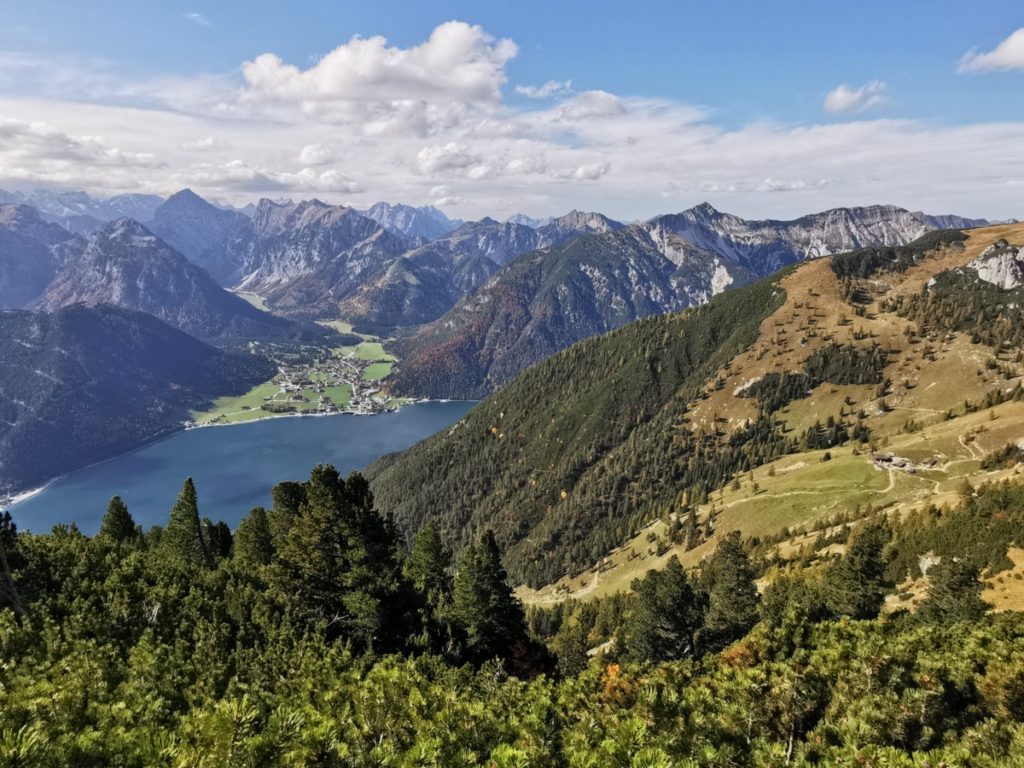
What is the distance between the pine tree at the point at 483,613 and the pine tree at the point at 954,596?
3321cm

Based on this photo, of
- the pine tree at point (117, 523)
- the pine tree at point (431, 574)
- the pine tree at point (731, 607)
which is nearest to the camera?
the pine tree at point (431, 574)

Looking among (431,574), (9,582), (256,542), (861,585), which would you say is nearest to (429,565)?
(431,574)

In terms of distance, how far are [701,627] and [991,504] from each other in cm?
5527

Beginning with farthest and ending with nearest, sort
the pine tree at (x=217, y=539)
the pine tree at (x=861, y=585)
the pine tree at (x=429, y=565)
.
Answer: the pine tree at (x=217, y=539)
the pine tree at (x=429, y=565)
the pine tree at (x=861, y=585)

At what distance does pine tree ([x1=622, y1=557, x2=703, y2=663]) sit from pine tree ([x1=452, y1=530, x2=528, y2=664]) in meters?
14.8

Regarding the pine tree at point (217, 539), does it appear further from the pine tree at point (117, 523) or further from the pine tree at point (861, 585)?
the pine tree at point (861, 585)

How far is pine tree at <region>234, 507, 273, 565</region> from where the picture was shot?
2451 inches

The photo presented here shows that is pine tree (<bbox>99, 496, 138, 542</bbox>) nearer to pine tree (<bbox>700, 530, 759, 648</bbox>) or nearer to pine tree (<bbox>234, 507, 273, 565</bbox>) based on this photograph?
pine tree (<bbox>234, 507, 273, 565</bbox>)

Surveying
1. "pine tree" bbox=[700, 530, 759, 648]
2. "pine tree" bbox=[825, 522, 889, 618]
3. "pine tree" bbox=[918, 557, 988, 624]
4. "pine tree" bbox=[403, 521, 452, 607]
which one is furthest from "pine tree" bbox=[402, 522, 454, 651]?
"pine tree" bbox=[918, 557, 988, 624]

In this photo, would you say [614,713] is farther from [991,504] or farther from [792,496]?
[792,496]

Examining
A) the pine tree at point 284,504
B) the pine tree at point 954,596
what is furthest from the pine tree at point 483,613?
the pine tree at point 954,596

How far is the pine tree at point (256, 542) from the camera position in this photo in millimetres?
62250

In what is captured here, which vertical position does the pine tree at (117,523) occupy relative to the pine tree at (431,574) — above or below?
above

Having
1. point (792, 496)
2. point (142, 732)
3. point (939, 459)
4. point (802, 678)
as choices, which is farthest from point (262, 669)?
point (939, 459)
